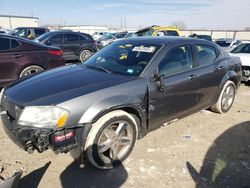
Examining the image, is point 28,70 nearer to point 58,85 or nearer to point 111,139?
point 58,85

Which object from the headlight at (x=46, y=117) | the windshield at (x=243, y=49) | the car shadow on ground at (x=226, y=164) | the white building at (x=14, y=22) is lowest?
the car shadow on ground at (x=226, y=164)

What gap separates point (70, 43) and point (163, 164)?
32.6 ft

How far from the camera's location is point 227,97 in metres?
5.35

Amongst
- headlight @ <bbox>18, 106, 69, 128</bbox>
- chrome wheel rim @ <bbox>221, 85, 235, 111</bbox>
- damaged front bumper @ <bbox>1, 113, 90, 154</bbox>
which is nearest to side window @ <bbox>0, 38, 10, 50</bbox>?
damaged front bumper @ <bbox>1, 113, 90, 154</bbox>

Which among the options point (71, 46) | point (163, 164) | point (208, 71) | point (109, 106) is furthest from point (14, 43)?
point (71, 46)

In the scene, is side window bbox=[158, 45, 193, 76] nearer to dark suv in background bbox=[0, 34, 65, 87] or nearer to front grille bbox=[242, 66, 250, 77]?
dark suv in background bbox=[0, 34, 65, 87]

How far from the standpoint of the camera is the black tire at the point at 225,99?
203 inches

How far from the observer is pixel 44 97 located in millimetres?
2945

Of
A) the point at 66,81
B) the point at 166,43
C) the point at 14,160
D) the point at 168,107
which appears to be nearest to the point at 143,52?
the point at 166,43

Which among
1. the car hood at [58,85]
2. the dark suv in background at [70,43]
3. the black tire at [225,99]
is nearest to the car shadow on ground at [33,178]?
the car hood at [58,85]

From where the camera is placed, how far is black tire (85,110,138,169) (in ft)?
9.94

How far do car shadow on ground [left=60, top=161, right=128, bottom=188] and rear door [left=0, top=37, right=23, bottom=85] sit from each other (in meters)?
3.82

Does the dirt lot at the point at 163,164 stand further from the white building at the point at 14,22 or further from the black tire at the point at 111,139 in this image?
the white building at the point at 14,22

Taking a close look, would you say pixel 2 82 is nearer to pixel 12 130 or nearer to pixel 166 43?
pixel 12 130
